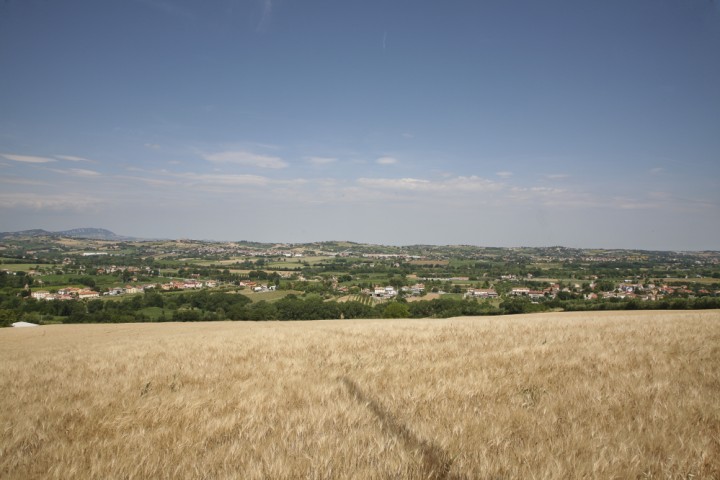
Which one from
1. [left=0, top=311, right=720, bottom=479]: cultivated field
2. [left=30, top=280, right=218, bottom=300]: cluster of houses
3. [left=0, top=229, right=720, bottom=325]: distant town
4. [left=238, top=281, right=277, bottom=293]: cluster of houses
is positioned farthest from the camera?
[left=238, top=281, right=277, bottom=293]: cluster of houses

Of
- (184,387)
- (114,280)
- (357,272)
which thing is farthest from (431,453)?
(357,272)

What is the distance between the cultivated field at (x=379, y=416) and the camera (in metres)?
2.54

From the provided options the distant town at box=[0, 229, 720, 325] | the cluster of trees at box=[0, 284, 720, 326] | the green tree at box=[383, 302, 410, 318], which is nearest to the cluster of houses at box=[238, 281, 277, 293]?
the distant town at box=[0, 229, 720, 325]

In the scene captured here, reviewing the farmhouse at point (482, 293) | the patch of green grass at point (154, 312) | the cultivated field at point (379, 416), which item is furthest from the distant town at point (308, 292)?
the cultivated field at point (379, 416)

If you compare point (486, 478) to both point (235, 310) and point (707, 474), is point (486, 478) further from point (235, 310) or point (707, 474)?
point (235, 310)

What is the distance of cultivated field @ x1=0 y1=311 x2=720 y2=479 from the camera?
2.54 meters

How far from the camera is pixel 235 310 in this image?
60.1 m

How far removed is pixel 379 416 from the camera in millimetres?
3770

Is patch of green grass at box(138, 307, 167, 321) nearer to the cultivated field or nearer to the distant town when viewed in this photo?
the distant town

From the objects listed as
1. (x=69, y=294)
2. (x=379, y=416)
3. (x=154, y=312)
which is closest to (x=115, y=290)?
(x=69, y=294)

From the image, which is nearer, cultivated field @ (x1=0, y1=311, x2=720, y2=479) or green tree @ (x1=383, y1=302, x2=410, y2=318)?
cultivated field @ (x1=0, y1=311, x2=720, y2=479)

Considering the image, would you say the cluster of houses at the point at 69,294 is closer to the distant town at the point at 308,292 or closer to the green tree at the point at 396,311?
the distant town at the point at 308,292

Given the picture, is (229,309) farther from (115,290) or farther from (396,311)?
(115,290)

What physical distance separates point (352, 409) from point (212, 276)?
422 feet
